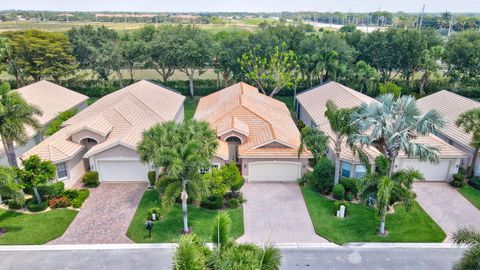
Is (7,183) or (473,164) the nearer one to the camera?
(7,183)

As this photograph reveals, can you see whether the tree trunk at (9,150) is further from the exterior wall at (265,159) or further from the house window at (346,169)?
the house window at (346,169)

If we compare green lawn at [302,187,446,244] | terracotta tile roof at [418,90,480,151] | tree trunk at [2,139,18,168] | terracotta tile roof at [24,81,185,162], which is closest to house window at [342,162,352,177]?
green lawn at [302,187,446,244]

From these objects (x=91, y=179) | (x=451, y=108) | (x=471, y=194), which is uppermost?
(x=451, y=108)

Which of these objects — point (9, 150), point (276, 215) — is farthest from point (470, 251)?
point (9, 150)

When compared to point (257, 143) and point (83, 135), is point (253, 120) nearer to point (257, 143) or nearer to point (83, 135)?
point (257, 143)

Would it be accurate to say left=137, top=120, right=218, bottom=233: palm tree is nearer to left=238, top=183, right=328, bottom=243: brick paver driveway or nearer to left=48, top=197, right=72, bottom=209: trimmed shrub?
left=238, top=183, right=328, bottom=243: brick paver driveway

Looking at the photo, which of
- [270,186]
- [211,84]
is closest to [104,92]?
[211,84]
